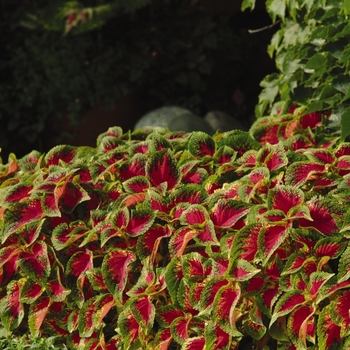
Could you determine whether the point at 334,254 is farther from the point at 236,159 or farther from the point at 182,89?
the point at 182,89

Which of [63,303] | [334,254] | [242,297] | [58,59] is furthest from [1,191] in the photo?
[58,59]

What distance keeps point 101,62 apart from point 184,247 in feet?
17.3

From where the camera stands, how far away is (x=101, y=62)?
24.2 feet

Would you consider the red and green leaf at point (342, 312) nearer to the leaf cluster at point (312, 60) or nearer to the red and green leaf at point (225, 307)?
the red and green leaf at point (225, 307)

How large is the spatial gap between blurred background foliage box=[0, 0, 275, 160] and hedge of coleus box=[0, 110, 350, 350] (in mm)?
4307

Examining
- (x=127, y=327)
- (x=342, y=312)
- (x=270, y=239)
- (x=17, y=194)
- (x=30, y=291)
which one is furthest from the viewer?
(x=17, y=194)

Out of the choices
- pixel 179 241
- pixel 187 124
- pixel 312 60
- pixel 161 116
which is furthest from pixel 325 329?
pixel 161 116

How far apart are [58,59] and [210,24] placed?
1531 mm

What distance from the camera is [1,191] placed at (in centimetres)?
276

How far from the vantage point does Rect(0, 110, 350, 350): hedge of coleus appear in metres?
2.13

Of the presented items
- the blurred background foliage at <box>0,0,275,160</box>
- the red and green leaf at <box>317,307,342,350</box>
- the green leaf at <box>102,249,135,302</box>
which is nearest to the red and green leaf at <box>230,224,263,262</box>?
the red and green leaf at <box>317,307,342,350</box>

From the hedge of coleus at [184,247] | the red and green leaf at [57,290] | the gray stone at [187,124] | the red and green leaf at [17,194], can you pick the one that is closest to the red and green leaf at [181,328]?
the hedge of coleus at [184,247]

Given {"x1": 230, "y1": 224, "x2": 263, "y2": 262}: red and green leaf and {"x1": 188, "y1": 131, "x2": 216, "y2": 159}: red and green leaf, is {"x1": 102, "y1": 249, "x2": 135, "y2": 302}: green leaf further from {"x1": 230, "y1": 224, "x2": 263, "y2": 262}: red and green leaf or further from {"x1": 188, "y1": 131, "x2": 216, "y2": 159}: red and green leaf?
{"x1": 188, "y1": 131, "x2": 216, "y2": 159}: red and green leaf

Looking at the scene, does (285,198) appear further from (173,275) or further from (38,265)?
(38,265)
